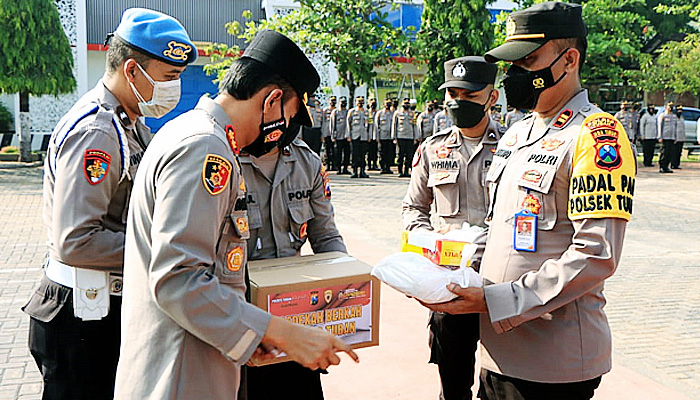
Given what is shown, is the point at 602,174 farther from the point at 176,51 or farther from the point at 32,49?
the point at 32,49

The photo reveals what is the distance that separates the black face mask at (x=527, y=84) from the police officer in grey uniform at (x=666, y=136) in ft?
64.1

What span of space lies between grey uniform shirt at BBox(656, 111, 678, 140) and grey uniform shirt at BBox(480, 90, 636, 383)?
20213mm

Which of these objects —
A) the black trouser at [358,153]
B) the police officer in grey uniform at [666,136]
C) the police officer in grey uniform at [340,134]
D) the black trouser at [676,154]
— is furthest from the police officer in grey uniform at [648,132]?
the police officer in grey uniform at [340,134]

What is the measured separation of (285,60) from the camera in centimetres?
215

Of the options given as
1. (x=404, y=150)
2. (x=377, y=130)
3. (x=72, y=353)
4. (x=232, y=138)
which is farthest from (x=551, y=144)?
(x=377, y=130)

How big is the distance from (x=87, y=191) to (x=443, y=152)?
220 centimetres

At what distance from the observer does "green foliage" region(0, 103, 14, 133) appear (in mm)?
24656

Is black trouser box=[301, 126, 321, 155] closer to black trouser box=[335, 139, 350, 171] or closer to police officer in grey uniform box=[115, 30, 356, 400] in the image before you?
black trouser box=[335, 139, 350, 171]

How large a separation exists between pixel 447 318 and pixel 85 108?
7.06ft

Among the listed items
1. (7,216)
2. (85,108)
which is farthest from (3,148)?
(85,108)

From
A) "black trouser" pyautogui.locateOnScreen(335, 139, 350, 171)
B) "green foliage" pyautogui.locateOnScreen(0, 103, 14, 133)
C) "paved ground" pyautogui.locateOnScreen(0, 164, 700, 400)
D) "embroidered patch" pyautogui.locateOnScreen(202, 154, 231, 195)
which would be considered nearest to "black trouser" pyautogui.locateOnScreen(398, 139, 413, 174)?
"black trouser" pyautogui.locateOnScreen(335, 139, 350, 171)

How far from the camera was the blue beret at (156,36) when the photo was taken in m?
2.80

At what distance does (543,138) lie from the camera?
2.57 metres

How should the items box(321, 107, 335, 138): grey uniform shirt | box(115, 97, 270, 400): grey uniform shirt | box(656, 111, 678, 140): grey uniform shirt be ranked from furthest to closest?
box(656, 111, 678, 140): grey uniform shirt
box(321, 107, 335, 138): grey uniform shirt
box(115, 97, 270, 400): grey uniform shirt
